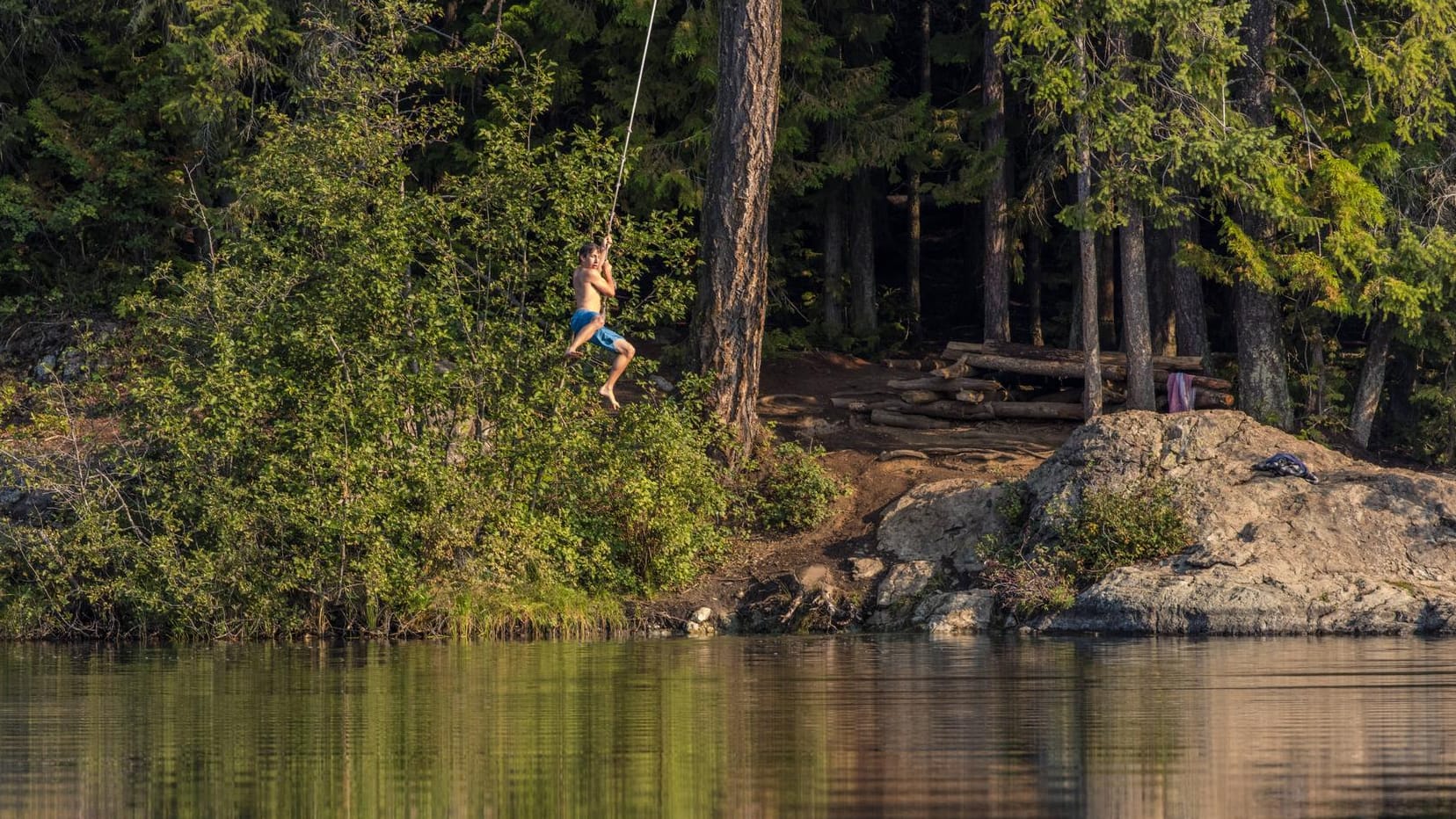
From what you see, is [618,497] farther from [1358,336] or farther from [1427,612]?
[1358,336]

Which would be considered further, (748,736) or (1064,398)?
(1064,398)

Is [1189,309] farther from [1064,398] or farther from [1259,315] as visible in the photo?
[1064,398]

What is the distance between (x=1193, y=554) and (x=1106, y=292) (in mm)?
13800

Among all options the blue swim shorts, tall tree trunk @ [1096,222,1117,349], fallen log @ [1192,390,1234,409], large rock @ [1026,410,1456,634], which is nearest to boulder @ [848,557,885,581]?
large rock @ [1026,410,1456,634]

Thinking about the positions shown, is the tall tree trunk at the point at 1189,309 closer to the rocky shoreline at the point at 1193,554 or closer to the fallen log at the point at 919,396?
the fallen log at the point at 919,396

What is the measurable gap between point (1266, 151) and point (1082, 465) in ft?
19.4

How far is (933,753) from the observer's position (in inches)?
390

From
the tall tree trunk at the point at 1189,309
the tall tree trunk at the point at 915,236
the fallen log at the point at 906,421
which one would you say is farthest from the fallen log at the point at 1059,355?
the tall tree trunk at the point at 915,236

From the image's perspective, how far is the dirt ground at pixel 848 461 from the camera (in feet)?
76.6

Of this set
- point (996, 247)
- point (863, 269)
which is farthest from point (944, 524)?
point (863, 269)

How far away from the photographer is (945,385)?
28.9 m

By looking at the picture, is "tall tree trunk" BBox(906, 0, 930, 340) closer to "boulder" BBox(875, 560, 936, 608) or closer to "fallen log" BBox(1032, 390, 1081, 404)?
"fallen log" BBox(1032, 390, 1081, 404)

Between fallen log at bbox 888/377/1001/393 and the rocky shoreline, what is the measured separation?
4.27 metres

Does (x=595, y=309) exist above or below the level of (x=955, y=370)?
above
